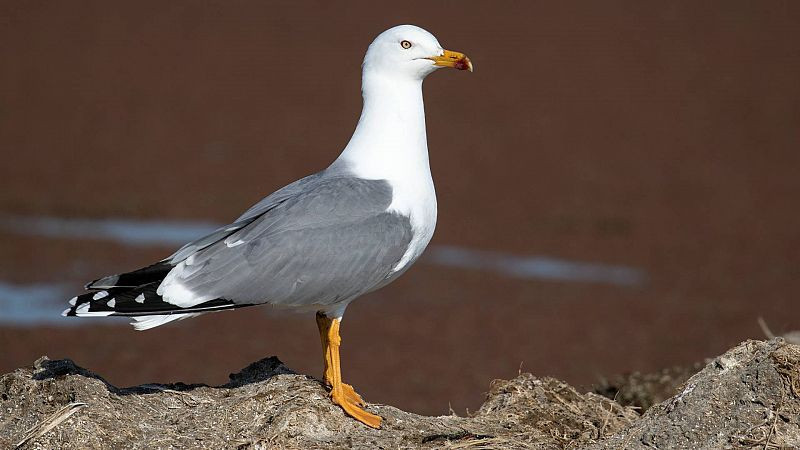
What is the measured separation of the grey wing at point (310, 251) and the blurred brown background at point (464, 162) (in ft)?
11.8

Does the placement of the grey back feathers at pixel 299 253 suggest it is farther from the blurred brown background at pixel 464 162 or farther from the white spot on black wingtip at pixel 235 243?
the blurred brown background at pixel 464 162

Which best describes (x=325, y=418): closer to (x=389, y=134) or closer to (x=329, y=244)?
(x=329, y=244)

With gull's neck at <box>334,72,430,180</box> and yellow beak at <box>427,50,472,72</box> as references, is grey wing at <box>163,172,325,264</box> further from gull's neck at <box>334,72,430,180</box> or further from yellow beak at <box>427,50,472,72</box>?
yellow beak at <box>427,50,472,72</box>

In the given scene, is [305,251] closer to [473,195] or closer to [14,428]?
[14,428]

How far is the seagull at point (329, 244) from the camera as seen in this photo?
603 cm

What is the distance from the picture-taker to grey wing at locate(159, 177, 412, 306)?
6.19 m

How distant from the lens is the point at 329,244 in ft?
20.7

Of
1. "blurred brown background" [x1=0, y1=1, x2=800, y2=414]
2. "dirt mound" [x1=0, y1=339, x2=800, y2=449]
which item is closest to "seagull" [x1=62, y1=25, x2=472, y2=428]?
"dirt mound" [x1=0, y1=339, x2=800, y2=449]

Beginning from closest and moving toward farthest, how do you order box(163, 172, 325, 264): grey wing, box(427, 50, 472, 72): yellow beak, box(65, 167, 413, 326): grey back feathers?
box(65, 167, 413, 326): grey back feathers < box(163, 172, 325, 264): grey wing < box(427, 50, 472, 72): yellow beak

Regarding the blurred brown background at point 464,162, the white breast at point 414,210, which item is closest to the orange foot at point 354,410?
the white breast at point 414,210

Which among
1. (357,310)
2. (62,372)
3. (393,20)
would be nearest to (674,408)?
(62,372)

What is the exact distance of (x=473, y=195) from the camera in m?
16.6

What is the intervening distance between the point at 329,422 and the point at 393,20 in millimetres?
19025

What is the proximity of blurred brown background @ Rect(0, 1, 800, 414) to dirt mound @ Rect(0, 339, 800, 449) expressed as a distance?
3450mm
